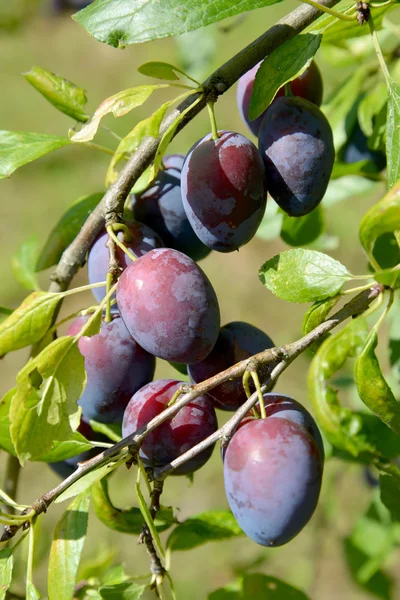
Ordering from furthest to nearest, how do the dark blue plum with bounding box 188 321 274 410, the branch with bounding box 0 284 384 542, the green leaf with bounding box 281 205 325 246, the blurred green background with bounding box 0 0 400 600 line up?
the blurred green background with bounding box 0 0 400 600, the green leaf with bounding box 281 205 325 246, the dark blue plum with bounding box 188 321 274 410, the branch with bounding box 0 284 384 542

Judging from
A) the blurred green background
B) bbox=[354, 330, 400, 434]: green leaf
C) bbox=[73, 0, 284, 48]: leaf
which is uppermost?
bbox=[73, 0, 284, 48]: leaf

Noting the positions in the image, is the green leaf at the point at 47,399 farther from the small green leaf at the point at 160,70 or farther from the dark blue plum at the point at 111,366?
the small green leaf at the point at 160,70

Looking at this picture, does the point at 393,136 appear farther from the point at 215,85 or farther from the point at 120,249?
the point at 120,249

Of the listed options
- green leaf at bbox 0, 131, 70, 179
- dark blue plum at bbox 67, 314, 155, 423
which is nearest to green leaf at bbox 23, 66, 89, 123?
green leaf at bbox 0, 131, 70, 179

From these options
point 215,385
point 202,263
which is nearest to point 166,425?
point 215,385

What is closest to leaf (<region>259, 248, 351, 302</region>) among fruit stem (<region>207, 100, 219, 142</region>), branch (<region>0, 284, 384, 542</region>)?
branch (<region>0, 284, 384, 542</region>)

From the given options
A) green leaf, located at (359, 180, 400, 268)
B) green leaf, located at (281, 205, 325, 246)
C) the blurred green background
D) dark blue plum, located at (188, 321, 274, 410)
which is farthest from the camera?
the blurred green background

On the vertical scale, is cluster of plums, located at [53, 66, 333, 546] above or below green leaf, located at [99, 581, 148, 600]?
above

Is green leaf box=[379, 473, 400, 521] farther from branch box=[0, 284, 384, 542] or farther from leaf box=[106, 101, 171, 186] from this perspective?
leaf box=[106, 101, 171, 186]

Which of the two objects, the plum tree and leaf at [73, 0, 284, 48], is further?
the plum tree
